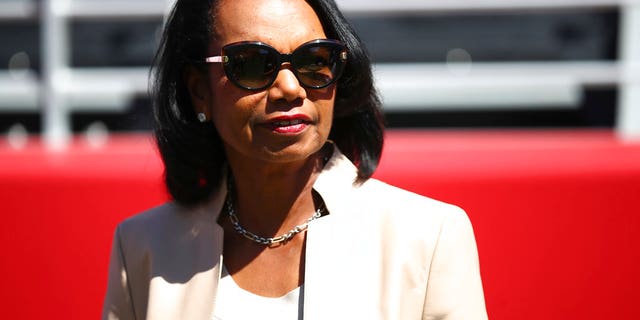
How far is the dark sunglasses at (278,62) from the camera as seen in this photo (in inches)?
95.2

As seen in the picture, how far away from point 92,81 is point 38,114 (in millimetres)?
1088

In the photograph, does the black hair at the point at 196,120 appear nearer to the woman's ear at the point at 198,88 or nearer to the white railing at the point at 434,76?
the woman's ear at the point at 198,88

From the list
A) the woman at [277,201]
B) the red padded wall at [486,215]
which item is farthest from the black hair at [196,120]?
the red padded wall at [486,215]

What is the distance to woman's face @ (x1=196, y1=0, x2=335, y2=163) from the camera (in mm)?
2438

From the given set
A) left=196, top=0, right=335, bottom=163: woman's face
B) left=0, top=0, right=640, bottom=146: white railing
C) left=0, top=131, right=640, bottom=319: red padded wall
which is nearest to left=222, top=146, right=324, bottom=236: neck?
left=196, top=0, right=335, bottom=163: woman's face

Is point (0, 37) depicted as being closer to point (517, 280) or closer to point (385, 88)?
point (385, 88)

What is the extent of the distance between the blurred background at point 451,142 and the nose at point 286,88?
2.99ft

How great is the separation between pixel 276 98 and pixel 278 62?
0.31 ft

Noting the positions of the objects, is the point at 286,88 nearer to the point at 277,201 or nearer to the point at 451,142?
the point at 277,201

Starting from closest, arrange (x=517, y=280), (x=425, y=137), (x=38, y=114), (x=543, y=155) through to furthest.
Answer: (x=517, y=280), (x=543, y=155), (x=425, y=137), (x=38, y=114)

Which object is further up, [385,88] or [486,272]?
[385,88]

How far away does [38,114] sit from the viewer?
5.45 metres

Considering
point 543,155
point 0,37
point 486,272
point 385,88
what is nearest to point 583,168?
point 543,155

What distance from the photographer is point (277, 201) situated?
2.68 metres
